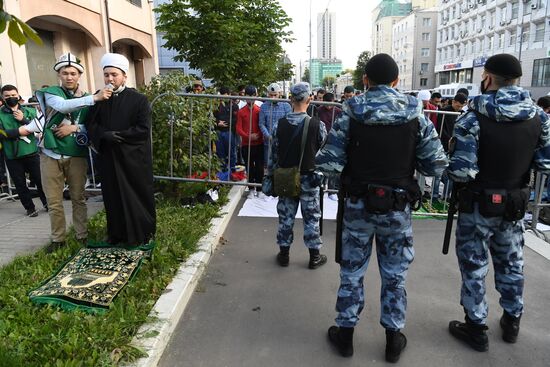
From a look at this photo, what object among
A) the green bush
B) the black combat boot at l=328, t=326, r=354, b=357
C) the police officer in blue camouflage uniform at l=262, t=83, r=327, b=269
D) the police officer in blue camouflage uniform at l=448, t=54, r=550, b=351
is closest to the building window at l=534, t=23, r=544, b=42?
the green bush

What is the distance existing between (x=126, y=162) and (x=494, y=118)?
3078 millimetres

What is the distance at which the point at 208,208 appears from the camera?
5523mm

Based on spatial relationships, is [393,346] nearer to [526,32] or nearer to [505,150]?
[505,150]

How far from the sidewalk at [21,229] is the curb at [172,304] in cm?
178

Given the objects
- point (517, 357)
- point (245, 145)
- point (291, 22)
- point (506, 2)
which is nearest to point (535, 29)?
point (506, 2)

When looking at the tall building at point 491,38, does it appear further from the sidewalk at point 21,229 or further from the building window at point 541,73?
the sidewalk at point 21,229

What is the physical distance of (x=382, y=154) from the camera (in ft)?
→ 8.44

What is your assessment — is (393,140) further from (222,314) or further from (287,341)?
(222,314)

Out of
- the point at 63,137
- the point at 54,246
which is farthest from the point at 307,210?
the point at 54,246

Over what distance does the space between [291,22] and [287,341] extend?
1111cm

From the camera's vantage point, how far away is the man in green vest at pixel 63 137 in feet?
12.4

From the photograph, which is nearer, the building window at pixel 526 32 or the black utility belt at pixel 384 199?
the black utility belt at pixel 384 199

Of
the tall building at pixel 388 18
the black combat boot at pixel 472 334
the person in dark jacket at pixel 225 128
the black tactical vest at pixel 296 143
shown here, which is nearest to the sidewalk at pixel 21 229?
the person in dark jacket at pixel 225 128

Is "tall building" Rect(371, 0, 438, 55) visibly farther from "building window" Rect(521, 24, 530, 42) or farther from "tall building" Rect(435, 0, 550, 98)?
"building window" Rect(521, 24, 530, 42)
